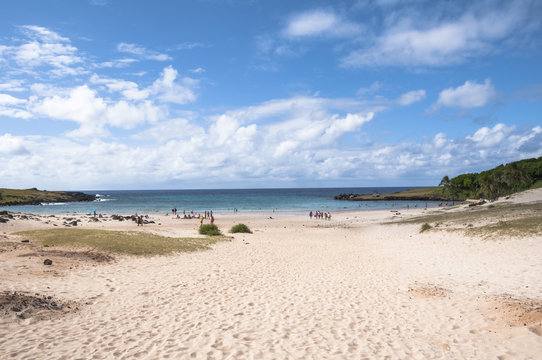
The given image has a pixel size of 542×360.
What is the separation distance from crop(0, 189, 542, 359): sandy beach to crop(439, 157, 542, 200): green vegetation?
235 ft

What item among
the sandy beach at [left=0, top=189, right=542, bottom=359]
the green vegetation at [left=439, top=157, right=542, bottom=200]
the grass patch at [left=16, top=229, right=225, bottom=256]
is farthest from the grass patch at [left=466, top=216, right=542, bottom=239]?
the green vegetation at [left=439, top=157, right=542, bottom=200]

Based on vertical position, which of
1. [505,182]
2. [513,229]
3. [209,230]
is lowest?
[209,230]

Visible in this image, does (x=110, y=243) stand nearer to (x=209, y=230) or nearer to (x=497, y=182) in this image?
(x=209, y=230)

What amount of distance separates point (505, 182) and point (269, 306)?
291 ft

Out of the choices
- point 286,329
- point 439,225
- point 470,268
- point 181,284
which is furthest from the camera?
point 439,225

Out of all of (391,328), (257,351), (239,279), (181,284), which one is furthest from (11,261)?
(391,328)

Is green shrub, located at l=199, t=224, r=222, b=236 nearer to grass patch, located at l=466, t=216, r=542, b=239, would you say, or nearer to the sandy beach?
the sandy beach

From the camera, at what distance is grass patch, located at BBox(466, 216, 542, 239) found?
743 inches

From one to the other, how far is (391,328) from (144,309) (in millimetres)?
7057

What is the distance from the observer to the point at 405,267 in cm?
1648

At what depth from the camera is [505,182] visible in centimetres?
7656

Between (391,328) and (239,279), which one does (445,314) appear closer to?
→ (391,328)

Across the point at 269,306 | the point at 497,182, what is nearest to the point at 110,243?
the point at 269,306

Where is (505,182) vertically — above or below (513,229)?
above
